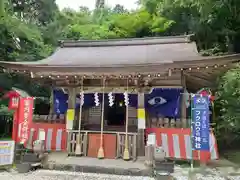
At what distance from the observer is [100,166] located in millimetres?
6293

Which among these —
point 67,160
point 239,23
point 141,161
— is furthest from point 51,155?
point 239,23

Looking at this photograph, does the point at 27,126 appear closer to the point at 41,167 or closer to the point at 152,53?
the point at 41,167

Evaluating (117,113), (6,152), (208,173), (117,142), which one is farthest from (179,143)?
(6,152)

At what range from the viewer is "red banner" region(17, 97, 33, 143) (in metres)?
6.63

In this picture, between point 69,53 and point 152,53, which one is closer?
point 152,53

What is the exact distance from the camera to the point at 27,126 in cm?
675

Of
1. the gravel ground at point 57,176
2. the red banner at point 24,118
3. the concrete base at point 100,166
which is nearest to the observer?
the gravel ground at point 57,176

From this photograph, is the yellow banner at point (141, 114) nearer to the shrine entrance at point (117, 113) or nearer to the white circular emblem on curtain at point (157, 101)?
the white circular emblem on curtain at point (157, 101)

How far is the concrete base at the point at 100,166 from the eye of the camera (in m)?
6.06

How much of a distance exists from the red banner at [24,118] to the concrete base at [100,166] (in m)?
1.06

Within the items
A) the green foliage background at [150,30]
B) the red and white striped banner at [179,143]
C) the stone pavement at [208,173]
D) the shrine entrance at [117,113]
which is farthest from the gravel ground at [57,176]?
the green foliage background at [150,30]

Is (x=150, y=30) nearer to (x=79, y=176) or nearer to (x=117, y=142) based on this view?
(x=117, y=142)

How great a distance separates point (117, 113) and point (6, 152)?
4.74m

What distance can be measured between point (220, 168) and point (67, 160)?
4.58 metres
